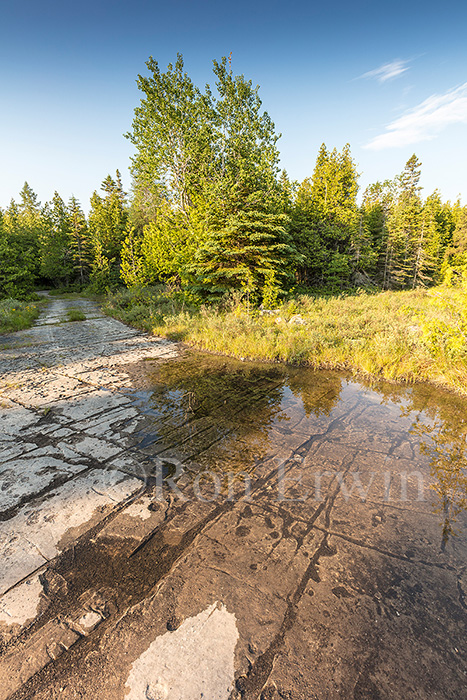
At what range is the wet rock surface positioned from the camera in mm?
1470

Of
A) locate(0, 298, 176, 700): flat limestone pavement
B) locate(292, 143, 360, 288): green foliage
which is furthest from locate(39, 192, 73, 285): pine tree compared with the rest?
locate(0, 298, 176, 700): flat limestone pavement

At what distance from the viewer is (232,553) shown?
6.88 ft

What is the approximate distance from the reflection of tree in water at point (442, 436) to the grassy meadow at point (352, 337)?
1.76 ft

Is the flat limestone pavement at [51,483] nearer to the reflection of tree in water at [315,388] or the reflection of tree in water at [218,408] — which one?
the reflection of tree in water at [218,408]

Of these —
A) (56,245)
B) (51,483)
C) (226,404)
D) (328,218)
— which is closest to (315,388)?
(226,404)

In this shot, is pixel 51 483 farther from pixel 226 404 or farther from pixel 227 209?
pixel 227 209

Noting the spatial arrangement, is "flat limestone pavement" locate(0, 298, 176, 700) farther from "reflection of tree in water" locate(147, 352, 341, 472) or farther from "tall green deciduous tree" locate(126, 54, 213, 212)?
"tall green deciduous tree" locate(126, 54, 213, 212)

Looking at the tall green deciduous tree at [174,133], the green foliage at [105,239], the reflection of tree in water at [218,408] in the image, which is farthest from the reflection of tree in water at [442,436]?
the green foliage at [105,239]

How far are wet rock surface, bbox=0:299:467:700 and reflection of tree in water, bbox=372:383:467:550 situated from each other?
1.1 inches

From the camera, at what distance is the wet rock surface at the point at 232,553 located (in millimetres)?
1470

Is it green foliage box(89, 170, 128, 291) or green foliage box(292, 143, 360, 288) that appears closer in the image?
green foliage box(292, 143, 360, 288)

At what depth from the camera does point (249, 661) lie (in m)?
1.49

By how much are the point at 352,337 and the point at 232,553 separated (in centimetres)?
673

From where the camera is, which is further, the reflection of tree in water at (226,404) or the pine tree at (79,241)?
the pine tree at (79,241)
